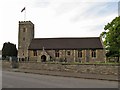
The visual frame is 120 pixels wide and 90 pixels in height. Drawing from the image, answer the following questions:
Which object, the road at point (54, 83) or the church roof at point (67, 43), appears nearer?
the road at point (54, 83)

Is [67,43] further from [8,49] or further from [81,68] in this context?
[81,68]

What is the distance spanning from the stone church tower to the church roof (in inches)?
68.7

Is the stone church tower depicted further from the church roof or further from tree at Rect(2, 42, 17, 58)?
tree at Rect(2, 42, 17, 58)

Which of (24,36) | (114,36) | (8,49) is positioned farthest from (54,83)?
(8,49)

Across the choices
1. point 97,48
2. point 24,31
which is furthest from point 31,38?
point 97,48

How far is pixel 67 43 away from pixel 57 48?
12.3 feet

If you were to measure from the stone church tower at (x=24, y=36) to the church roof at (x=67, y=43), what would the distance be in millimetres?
1746

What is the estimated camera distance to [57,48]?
63.1m

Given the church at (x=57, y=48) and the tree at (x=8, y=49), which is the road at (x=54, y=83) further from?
the tree at (x=8, y=49)

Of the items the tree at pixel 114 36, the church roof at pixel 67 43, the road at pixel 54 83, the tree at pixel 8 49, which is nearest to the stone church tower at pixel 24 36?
the church roof at pixel 67 43

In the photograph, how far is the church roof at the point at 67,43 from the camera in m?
62.1

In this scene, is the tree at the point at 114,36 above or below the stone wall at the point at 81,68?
above

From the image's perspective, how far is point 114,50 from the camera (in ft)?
128

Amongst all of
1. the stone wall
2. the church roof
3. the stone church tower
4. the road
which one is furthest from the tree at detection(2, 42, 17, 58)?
the road
